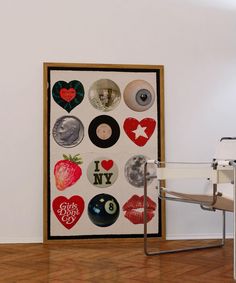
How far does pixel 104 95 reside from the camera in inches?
150

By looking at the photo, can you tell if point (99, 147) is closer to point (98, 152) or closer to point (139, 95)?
point (98, 152)

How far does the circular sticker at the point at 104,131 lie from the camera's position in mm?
3799

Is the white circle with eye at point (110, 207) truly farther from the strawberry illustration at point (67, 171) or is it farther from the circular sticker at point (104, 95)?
the circular sticker at point (104, 95)

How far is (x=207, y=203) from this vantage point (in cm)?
311

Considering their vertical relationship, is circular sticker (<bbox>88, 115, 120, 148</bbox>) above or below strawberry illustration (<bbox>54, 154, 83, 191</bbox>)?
above

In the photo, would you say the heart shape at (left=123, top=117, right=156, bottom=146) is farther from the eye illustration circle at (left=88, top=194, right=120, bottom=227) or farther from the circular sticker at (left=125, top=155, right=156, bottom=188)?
the eye illustration circle at (left=88, top=194, right=120, bottom=227)

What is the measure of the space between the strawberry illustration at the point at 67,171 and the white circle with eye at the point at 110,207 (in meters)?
0.30

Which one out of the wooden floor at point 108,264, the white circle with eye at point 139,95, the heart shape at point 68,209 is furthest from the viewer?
the white circle with eye at point 139,95

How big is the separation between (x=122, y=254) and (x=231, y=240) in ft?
3.39

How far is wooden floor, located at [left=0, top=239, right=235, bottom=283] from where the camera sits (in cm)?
263

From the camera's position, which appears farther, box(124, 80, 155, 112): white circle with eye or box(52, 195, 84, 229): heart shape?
box(124, 80, 155, 112): white circle with eye

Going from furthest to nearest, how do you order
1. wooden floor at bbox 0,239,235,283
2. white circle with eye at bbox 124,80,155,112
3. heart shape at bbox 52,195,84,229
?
white circle with eye at bbox 124,80,155,112 → heart shape at bbox 52,195,84,229 → wooden floor at bbox 0,239,235,283

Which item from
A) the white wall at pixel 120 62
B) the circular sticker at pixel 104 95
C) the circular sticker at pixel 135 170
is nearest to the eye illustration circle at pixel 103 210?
the circular sticker at pixel 135 170

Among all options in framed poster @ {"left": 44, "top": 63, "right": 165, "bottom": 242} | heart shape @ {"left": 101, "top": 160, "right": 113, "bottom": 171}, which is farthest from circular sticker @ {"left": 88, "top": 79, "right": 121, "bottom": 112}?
heart shape @ {"left": 101, "top": 160, "right": 113, "bottom": 171}
